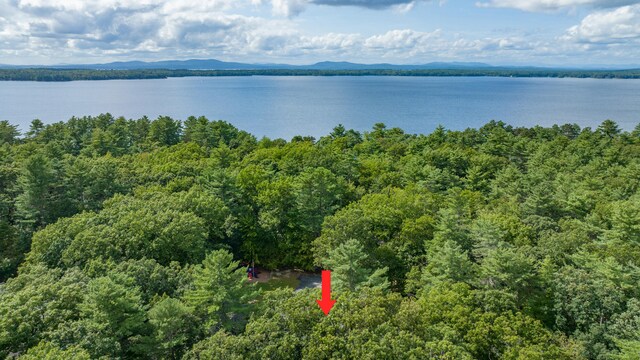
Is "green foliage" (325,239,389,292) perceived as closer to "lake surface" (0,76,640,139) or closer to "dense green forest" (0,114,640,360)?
"dense green forest" (0,114,640,360)

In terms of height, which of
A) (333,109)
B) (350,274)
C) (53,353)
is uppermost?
(333,109)

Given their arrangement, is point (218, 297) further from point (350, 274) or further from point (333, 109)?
point (333, 109)

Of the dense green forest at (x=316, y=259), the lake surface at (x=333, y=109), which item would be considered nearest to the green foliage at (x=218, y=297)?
the dense green forest at (x=316, y=259)

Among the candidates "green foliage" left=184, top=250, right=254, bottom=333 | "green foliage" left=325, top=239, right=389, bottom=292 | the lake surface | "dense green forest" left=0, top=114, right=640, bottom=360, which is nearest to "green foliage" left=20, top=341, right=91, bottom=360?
"dense green forest" left=0, top=114, right=640, bottom=360

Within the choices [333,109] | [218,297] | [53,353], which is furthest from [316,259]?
[333,109]

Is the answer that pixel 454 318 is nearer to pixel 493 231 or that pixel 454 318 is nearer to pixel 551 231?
pixel 493 231

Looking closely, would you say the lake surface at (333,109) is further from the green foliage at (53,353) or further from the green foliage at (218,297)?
the green foliage at (53,353)

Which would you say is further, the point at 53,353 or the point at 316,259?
the point at 316,259

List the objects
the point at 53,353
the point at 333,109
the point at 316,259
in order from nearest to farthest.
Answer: the point at 53,353 < the point at 316,259 < the point at 333,109
